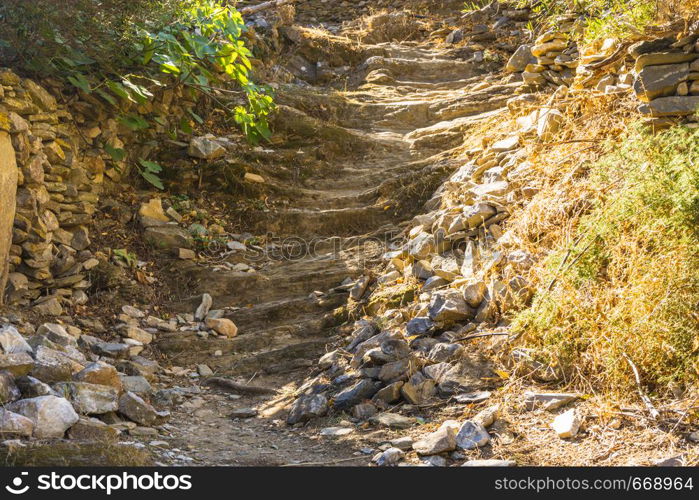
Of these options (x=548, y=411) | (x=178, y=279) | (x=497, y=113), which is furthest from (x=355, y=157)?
(x=548, y=411)

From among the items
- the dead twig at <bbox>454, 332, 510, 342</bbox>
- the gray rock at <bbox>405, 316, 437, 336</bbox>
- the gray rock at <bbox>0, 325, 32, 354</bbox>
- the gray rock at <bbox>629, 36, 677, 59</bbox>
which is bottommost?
the gray rock at <bbox>405, 316, 437, 336</bbox>

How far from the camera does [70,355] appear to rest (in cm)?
382

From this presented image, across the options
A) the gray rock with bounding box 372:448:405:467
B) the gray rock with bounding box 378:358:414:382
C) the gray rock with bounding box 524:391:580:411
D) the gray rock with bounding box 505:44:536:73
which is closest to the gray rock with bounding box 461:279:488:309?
the gray rock with bounding box 378:358:414:382

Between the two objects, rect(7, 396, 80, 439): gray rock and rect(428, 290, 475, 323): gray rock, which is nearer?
rect(7, 396, 80, 439): gray rock

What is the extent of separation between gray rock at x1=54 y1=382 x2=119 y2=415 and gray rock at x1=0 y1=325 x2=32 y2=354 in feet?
0.92

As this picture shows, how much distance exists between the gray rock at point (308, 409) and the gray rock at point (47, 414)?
3.80 feet

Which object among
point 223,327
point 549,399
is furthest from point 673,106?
point 223,327

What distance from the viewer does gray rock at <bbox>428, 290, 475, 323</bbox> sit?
397 cm

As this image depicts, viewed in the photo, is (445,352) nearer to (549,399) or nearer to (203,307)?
(549,399)

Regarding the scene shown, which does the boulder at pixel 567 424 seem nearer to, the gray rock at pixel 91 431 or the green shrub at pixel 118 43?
the gray rock at pixel 91 431

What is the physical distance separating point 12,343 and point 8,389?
43cm

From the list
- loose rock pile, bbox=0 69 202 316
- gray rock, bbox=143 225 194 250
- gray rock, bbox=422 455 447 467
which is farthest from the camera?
gray rock, bbox=143 225 194 250

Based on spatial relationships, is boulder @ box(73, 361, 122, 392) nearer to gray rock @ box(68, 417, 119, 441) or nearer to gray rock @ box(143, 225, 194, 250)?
gray rock @ box(68, 417, 119, 441)

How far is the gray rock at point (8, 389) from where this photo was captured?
9.80 ft
